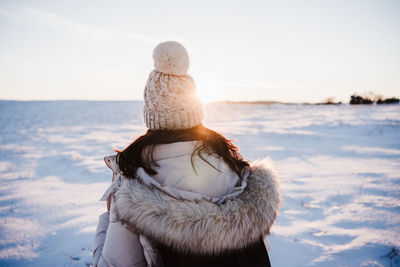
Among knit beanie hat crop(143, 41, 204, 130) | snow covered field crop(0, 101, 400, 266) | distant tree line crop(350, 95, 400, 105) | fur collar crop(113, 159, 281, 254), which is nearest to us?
fur collar crop(113, 159, 281, 254)

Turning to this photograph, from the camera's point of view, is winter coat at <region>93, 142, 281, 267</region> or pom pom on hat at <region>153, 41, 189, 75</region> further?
pom pom on hat at <region>153, 41, 189, 75</region>

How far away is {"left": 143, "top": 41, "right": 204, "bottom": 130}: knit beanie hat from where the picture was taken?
128 cm

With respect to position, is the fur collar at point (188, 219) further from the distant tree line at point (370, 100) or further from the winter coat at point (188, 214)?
the distant tree line at point (370, 100)

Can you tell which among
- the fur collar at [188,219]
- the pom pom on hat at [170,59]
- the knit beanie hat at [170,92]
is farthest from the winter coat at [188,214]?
the pom pom on hat at [170,59]

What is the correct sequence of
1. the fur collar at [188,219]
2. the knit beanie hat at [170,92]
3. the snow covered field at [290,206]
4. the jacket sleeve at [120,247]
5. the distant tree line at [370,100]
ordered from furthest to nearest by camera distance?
the distant tree line at [370,100] < the snow covered field at [290,206] < the knit beanie hat at [170,92] < the jacket sleeve at [120,247] < the fur collar at [188,219]

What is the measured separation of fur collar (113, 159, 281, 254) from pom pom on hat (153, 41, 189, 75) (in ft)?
2.21

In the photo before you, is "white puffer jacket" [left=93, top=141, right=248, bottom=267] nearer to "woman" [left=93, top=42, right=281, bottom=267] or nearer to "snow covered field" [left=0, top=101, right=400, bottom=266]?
"woman" [left=93, top=42, right=281, bottom=267]

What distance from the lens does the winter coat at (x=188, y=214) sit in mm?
1000

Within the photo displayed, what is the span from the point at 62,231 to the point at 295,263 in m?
3.21

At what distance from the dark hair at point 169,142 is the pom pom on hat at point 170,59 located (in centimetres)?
37

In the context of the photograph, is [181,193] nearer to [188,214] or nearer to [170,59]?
[188,214]

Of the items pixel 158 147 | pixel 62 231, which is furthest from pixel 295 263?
pixel 62 231

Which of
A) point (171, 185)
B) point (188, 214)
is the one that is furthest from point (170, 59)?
point (188, 214)

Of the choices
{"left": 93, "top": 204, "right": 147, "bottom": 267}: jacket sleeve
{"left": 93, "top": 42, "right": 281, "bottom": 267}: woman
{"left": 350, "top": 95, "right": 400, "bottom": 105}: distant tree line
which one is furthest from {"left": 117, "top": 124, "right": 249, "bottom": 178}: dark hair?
{"left": 350, "top": 95, "right": 400, "bottom": 105}: distant tree line
